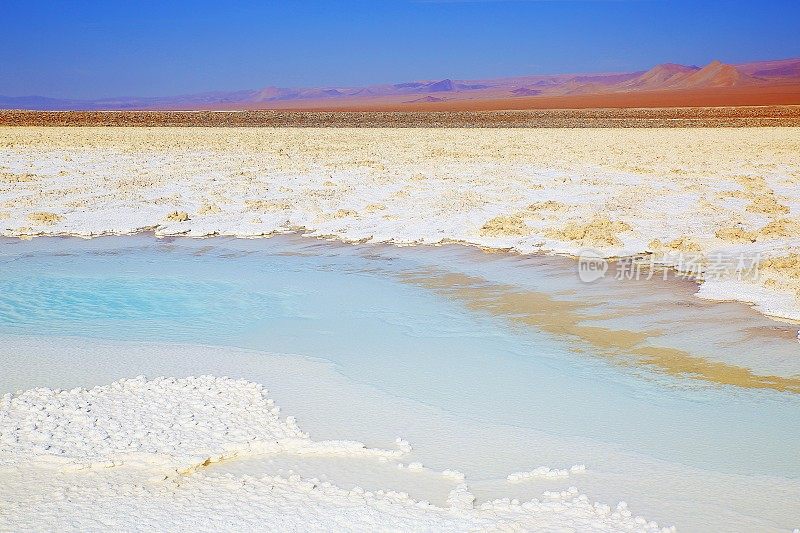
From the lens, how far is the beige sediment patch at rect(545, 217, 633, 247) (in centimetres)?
760

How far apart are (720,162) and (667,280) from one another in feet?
30.8

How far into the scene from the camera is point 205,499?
2.95 metres

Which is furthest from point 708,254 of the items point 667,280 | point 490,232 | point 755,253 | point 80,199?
point 80,199

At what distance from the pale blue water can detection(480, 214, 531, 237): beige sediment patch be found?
0.65m

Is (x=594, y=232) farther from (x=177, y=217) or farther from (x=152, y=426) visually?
(x=152, y=426)

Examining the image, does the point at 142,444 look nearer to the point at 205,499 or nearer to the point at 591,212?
the point at 205,499

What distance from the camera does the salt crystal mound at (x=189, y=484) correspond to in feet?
9.16

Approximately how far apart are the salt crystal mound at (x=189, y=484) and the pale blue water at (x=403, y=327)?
76cm

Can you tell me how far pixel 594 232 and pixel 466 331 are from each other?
3.24 metres

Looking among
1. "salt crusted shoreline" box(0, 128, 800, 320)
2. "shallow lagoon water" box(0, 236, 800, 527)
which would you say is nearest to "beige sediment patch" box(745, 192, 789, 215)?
"salt crusted shoreline" box(0, 128, 800, 320)

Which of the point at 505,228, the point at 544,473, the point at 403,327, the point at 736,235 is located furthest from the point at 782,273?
the point at 544,473

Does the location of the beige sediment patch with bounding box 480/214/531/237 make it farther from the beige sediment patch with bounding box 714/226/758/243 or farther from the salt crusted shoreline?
the beige sediment patch with bounding box 714/226/758/243

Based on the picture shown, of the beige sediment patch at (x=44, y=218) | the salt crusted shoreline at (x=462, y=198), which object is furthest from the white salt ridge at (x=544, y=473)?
the beige sediment patch at (x=44, y=218)

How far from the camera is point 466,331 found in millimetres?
5148
